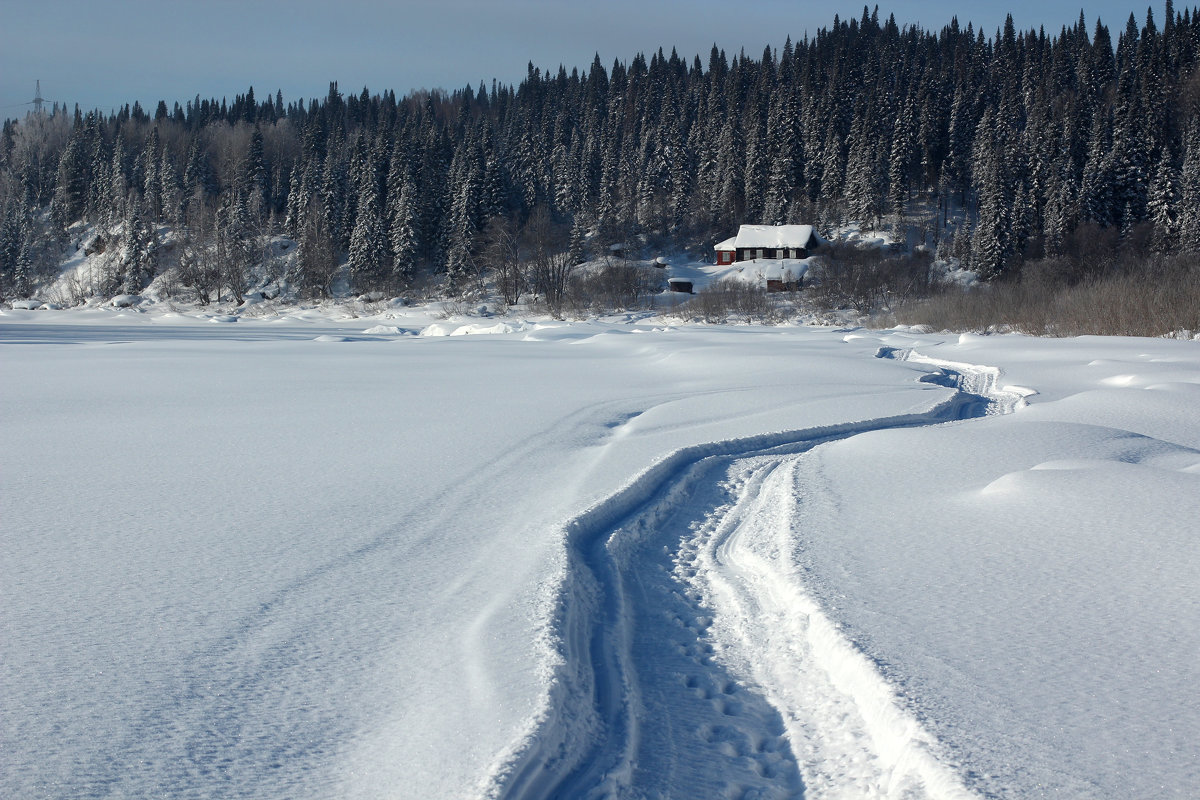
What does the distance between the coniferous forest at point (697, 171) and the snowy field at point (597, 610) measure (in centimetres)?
4049

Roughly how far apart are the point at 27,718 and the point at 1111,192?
64.9m

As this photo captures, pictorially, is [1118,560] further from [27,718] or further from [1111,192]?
[1111,192]

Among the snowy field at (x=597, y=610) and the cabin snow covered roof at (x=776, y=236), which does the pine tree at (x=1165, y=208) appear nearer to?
the cabin snow covered roof at (x=776, y=236)

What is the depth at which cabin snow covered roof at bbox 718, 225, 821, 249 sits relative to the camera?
59.9 m

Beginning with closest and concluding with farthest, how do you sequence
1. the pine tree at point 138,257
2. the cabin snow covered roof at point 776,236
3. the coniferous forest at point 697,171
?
the coniferous forest at point 697,171
the cabin snow covered roof at point 776,236
the pine tree at point 138,257

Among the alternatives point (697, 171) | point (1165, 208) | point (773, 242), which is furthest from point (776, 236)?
point (1165, 208)

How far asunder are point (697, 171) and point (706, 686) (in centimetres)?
7812

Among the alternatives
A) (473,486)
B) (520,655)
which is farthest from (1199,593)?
(473,486)

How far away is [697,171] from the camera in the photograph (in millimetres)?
77125

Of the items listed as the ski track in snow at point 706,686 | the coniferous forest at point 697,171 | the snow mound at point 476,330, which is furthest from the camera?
the coniferous forest at point 697,171

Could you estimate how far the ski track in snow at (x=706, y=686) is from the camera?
272 cm

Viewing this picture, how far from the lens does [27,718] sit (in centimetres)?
260

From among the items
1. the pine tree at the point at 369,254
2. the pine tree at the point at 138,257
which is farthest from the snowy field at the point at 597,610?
the pine tree at the point at 138,257

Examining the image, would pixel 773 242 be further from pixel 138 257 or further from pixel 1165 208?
pixel 138 257
